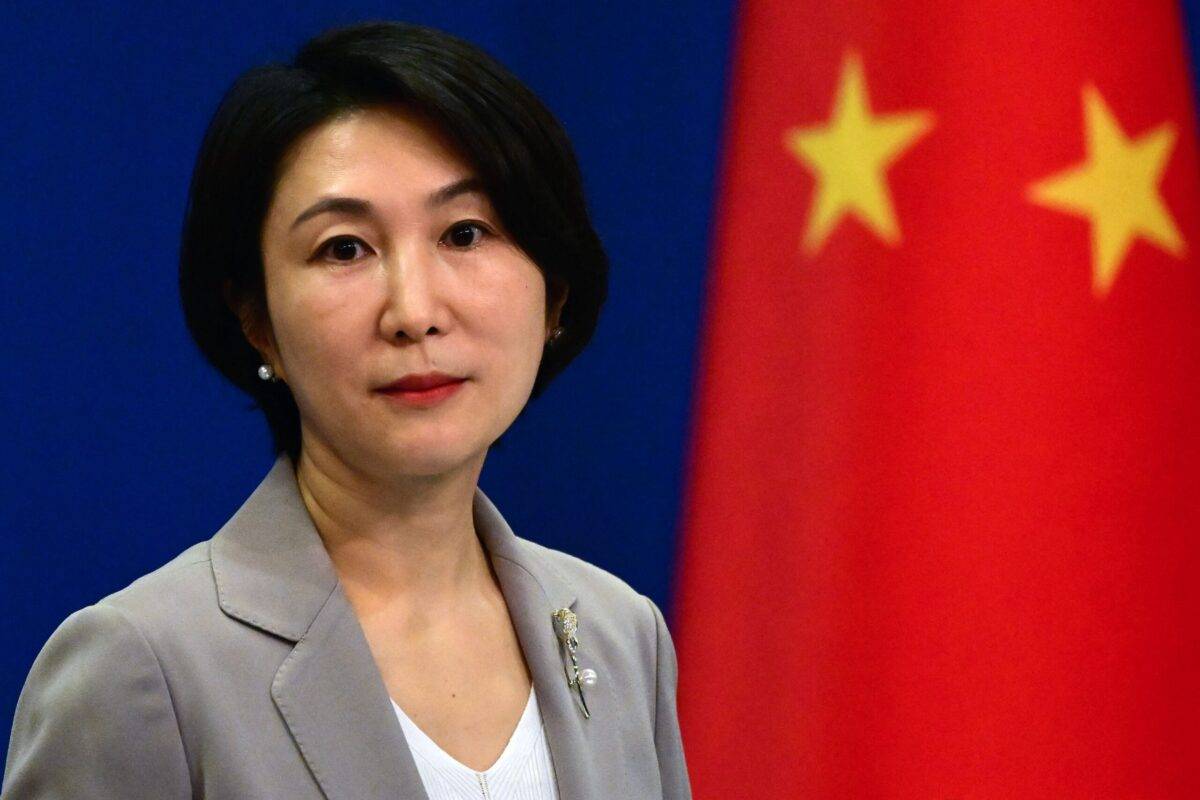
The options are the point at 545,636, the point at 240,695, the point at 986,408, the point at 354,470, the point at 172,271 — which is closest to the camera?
the point at 240,695

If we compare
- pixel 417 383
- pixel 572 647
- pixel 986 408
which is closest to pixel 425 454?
pixel 417 383

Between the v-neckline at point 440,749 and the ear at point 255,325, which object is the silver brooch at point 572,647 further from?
the ear at point 255,325

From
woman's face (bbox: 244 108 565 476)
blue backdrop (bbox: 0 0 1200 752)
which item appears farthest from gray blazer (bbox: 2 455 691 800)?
blue backdrop (bbox: 0 0 1200 752)

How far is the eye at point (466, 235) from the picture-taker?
1161 mm

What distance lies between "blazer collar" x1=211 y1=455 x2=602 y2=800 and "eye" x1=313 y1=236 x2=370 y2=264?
0.68 ft

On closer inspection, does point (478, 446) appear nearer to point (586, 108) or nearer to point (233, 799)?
point (233, 799)

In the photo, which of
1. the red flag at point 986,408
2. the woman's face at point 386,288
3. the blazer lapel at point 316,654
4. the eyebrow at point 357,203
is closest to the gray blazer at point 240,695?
the blazer lapel at point 316,654

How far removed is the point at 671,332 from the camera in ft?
7.79

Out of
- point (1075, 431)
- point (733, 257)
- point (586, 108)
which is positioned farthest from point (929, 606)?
point (586, 108)

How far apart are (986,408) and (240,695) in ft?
3.35

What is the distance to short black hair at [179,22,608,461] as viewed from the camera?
44.8 inches

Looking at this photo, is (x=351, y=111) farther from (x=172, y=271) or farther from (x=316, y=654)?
(x=172, y=271)

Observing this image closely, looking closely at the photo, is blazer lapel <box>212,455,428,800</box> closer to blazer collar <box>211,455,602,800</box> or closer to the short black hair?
blazer collar <box>211,455,602,800</box>

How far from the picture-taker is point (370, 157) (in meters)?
1.12
